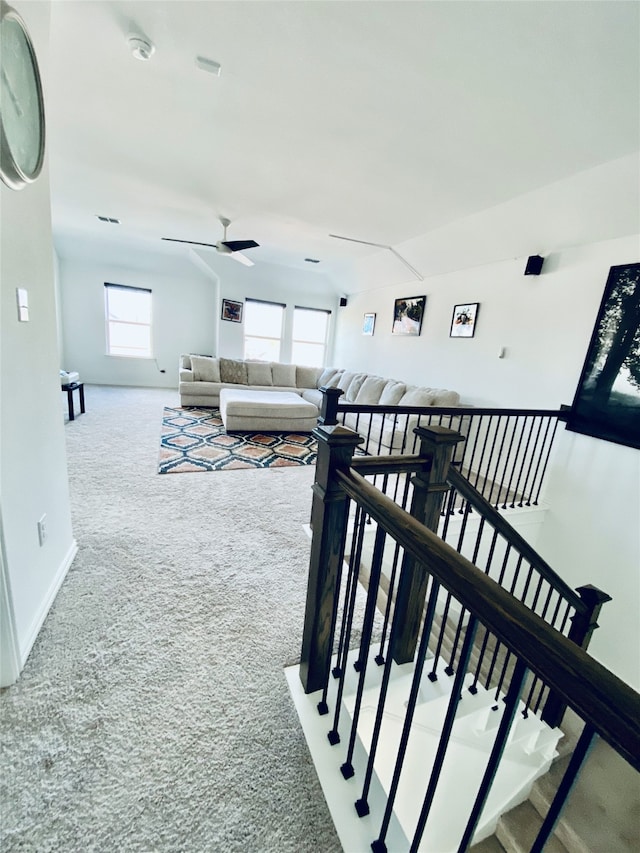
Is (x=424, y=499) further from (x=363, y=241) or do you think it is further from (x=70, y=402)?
(x=70, y=402)

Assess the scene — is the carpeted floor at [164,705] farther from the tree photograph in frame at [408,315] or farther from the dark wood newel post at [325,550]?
the tree photograph in frame at [408,315]

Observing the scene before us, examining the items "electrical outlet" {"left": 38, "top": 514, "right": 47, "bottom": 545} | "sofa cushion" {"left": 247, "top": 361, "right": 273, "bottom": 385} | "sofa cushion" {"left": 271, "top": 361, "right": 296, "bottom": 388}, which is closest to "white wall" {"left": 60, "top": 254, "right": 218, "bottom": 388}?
"sofa cushion" {"left": 247, "top": 361, "right": 273, "bottom": 385}

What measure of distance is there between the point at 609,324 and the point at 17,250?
3843 mm

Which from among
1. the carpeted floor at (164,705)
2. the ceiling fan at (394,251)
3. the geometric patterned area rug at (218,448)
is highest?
the ceiling fan at (394,251)

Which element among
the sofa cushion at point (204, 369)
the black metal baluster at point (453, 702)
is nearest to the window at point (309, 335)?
the sofa cushion at point (204, 369)

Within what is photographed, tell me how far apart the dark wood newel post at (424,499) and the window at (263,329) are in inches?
259

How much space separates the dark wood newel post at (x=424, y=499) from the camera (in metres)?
1.32

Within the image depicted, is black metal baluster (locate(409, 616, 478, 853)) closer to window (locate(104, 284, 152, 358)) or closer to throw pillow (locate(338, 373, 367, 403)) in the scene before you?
throw pillow (locate(338, 373, 367, 403))

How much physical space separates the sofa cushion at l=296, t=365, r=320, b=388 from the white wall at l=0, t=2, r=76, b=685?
17.2 feet

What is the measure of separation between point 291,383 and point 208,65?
4.98m

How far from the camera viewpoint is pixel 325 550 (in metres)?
1.18

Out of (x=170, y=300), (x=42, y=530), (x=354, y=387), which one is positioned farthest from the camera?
A: (x=170, y=300)

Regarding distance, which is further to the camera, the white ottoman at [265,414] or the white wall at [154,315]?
the white wall at [154,315]

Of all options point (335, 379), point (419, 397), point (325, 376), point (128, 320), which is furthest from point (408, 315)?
point (128, 320)
